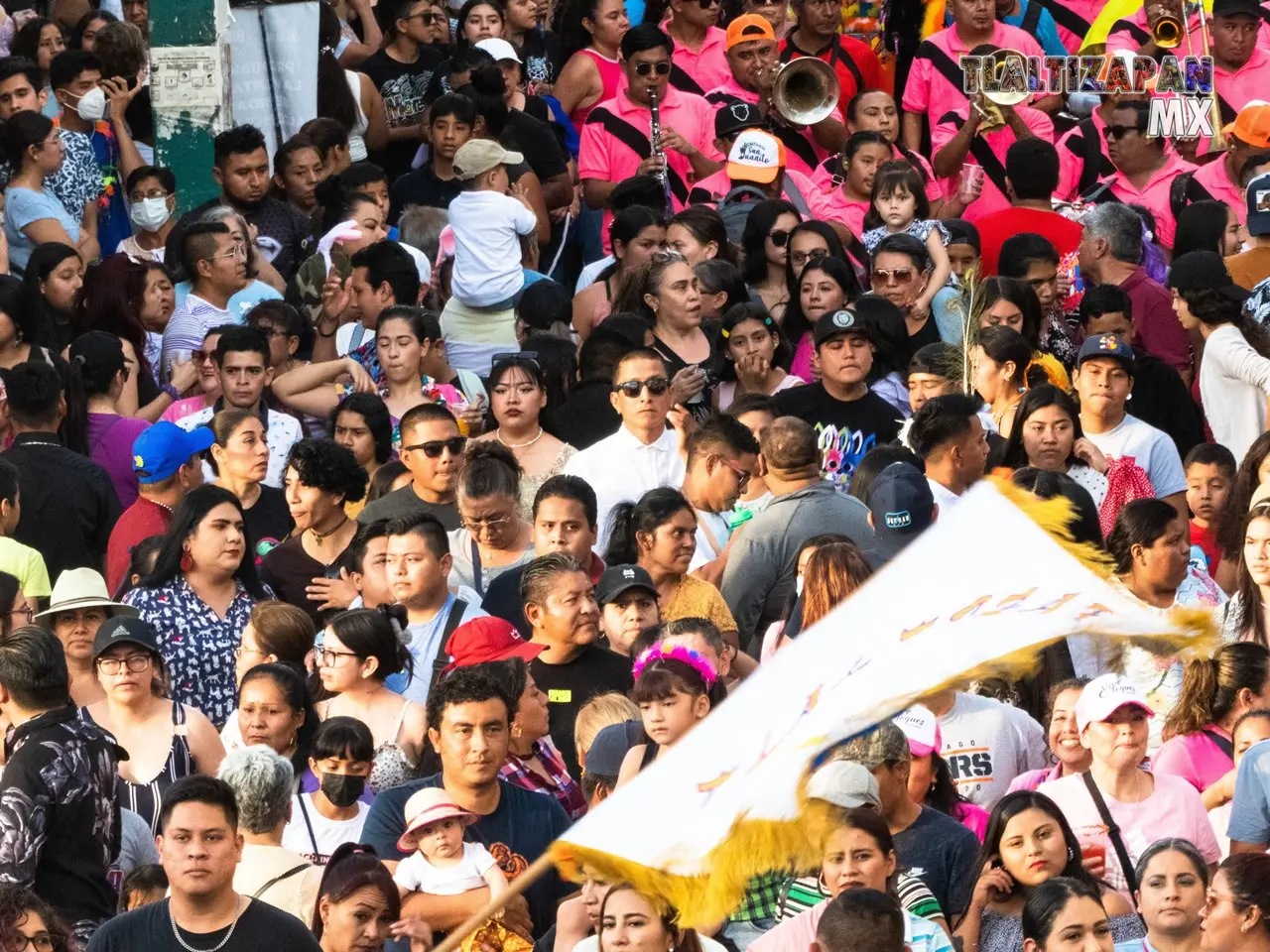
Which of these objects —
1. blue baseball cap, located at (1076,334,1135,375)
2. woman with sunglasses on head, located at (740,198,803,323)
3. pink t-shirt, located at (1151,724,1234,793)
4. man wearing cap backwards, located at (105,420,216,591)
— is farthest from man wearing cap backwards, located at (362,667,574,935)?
woman with sunglasses on head, located at (740,198,803,323)

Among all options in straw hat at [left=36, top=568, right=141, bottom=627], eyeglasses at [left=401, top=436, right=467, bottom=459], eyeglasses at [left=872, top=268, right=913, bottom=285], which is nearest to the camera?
straw hat at [left=36, top=568, right=141, bottom=627]

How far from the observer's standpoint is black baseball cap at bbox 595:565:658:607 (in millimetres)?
8469

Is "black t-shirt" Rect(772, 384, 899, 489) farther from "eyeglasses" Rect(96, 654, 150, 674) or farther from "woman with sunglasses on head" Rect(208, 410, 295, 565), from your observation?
"eyeglasses" Rect(96, 654, 150, 674)

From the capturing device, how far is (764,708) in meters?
3.99

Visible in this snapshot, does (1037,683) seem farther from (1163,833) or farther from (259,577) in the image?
(259,577)

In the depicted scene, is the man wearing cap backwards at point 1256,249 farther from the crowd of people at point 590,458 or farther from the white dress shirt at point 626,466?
the white dress shirt at point 626,466

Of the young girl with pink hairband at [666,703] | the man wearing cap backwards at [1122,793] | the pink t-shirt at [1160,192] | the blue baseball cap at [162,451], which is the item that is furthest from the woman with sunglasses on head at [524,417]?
the pink t-shirt at [1160,192]

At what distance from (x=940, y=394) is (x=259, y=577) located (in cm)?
275

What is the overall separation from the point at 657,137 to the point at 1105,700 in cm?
675

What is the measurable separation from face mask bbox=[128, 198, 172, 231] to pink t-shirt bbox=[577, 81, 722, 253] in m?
2.49

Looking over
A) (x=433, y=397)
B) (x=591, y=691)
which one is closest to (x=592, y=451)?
(x=433, y=397)

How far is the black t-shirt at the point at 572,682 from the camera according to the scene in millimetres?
8117

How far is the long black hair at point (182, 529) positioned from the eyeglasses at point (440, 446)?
992 millimetres

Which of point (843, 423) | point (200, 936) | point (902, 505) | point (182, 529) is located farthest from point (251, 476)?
point (200, 936)
